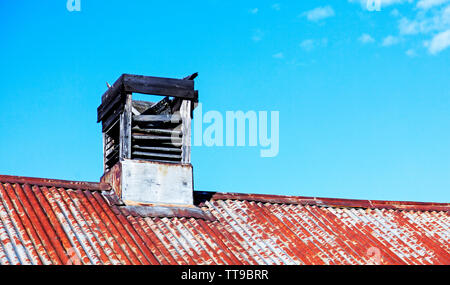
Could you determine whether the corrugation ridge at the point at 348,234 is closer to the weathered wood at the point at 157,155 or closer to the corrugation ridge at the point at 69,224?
the weathered wood at the point at 157,155

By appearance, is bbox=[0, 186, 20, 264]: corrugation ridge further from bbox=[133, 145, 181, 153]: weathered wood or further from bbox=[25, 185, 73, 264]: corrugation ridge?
bbox=[133, 145, 181, 153]: weathered wood

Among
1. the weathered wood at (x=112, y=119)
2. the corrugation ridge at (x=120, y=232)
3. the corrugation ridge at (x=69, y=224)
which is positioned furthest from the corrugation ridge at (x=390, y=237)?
the corrugation ridge at (x=69, y=224)

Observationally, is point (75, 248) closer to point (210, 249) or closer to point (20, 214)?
point (20, 214)

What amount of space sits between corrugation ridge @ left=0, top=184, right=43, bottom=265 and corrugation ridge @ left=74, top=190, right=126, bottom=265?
3.51ft

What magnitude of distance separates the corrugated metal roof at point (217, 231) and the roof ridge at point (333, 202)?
21 millimetres

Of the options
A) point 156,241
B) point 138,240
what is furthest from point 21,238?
point 156,241

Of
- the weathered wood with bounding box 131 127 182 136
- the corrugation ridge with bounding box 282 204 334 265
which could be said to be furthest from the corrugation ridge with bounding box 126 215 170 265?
the corrugation ridge with bounding box 282 204 334 265

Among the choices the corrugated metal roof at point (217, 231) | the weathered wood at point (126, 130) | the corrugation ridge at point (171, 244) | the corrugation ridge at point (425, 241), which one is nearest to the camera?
the corrugated metal roof at point (217, 231)

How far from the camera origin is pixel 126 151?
13312 mm

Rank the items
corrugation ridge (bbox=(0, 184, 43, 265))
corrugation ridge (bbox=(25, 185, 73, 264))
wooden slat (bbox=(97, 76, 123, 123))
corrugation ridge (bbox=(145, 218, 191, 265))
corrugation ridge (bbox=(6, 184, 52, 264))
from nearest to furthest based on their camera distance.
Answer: corrugation ridge (bbox=(0, 184, 43, 265)) → corrugation ridge (bbox=(6, 184, 52, 264)) → corrugation ridge (bbox=(25, 185, 73, 264)) → corrugation ridge (bbox=(145, 218, 191, 265)) → wooden slat (bbox=(97, 76, 123, 123))

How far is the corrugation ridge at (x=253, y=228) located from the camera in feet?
39.2

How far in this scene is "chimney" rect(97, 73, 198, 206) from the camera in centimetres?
1309
